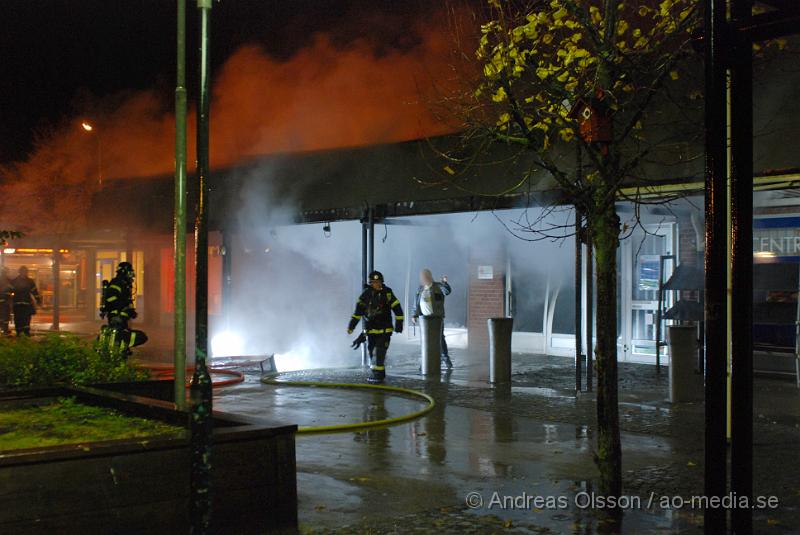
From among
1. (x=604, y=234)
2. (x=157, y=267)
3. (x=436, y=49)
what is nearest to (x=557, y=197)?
(x=604, y=234)

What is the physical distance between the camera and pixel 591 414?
9562 mm

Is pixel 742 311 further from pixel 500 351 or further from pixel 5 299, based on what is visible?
pixel 5 299

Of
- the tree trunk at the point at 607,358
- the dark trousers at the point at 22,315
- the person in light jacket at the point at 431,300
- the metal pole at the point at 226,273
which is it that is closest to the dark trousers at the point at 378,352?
the person in light jacket at the point at 431,300

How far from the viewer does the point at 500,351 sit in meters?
12.1

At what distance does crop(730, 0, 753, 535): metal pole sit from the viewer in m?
4.28

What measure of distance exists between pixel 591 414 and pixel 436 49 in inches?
469

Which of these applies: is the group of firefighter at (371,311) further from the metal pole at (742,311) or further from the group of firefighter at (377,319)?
the metal pole at (742,311)

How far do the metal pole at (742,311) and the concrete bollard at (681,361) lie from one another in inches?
231

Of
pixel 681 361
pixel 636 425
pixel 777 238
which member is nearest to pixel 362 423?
pixel 636 425

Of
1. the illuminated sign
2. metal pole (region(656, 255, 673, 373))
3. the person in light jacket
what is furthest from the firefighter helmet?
the illuminated sign

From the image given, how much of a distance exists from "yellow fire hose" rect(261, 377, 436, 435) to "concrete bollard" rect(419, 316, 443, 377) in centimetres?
163

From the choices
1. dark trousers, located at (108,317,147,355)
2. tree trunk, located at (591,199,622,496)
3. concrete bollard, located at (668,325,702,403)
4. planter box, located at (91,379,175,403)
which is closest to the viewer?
tree trunk, located at (591,199,622,496)

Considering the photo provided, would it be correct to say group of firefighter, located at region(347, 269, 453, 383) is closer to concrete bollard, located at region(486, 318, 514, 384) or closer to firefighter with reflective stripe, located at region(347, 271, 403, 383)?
Result: firefighter with reflective stripe, located at region(347, 271, 403, 383)

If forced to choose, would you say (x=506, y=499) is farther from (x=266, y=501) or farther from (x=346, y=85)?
(x=346, y=85)
